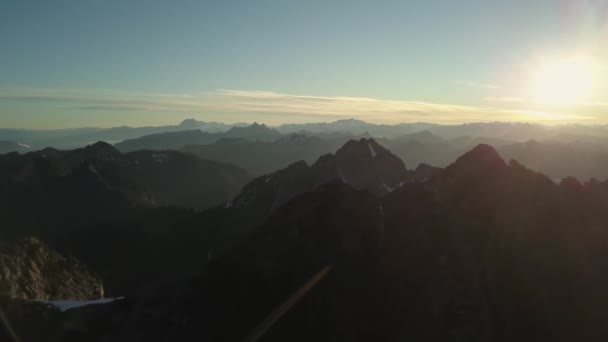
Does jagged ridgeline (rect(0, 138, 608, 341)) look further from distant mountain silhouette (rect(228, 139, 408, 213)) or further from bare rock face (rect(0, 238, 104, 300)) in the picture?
distant mountain silhouette (rect(228, 139, 408, 213))

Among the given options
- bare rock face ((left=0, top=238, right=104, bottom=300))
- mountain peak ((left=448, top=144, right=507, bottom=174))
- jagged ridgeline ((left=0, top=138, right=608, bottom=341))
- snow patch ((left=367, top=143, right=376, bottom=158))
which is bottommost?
bare rock face ((left=0, top=238, right=104, bottom=300))

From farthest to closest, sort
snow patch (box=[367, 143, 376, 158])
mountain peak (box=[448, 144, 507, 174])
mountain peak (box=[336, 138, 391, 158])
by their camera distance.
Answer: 1. mountain peak (box=[336, 138, 391, 158])
2. snow patch (box=[367, 143, 376, 158])
3. mountain peak (box=[448, 144, 507, 174])

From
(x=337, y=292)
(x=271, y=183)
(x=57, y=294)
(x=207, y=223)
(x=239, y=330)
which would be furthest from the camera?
(x=271, y=183)

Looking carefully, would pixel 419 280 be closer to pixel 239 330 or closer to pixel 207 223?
pixel 239 330

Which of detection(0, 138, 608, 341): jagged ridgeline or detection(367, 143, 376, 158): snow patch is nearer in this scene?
detection(0, 138, 608, 341): jagged ridgeline

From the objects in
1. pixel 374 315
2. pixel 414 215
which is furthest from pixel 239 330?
pixel 414 215

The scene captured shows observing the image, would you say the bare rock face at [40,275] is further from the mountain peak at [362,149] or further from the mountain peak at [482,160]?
the mountain peak at [362,149]

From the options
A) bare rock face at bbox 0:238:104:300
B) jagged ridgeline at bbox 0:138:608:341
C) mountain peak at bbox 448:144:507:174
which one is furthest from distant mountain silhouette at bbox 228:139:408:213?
jagged ridgeline at bbox 0:138:608:341

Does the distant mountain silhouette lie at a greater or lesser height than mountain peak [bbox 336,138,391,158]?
lesser
